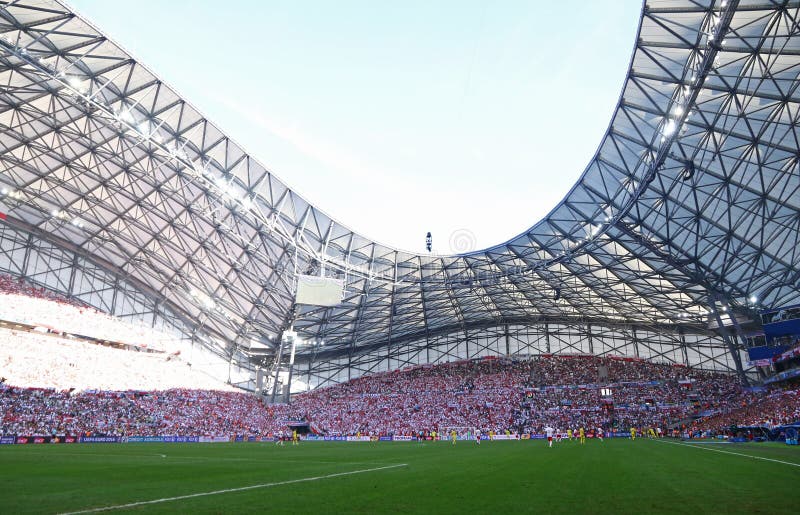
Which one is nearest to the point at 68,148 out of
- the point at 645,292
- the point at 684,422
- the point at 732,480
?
the point at 732,480

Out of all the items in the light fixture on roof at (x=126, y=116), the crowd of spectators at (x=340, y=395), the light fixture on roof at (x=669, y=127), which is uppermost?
the light fixture on roof at (x=126, y=116)

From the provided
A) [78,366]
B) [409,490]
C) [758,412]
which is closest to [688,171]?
[758,412]

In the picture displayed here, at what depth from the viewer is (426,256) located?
46.5m

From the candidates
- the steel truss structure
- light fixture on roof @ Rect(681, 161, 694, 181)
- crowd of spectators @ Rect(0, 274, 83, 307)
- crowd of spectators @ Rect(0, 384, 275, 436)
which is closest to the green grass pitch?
the steel truss structure

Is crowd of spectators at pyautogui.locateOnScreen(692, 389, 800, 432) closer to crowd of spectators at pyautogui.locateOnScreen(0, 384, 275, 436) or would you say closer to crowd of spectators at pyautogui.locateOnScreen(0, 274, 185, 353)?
crowd of spectators at pyautogui.locateOnScreen(0, 384, 275, 436)

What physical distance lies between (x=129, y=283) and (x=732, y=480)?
204 feet

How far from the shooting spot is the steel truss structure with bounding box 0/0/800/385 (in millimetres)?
25891

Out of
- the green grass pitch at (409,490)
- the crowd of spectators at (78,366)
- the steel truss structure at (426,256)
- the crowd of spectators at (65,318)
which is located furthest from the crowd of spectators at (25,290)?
the green grass pitch at (409,490)

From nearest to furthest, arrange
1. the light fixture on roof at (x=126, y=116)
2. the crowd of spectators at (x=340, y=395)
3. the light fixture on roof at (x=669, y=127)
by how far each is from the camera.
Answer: the light fixture on roof at (x=669, y=127) < the light fixture on roof at (x=126, y=116) < the crowd of spectators at (x=340, y=395)

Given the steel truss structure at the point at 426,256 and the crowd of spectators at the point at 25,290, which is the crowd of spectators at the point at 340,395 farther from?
the steel truss structure at the point at 426,256

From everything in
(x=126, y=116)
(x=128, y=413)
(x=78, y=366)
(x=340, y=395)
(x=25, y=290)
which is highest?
(x=126, y=116)

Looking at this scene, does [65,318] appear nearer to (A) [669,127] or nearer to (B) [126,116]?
(B) [126,116]

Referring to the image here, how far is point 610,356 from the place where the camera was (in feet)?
216

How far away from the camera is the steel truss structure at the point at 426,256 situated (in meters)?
25.9
